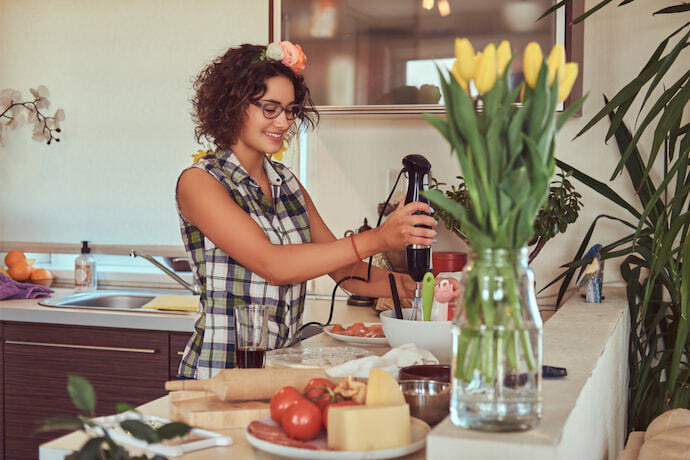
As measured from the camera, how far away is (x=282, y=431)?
3.63 feet

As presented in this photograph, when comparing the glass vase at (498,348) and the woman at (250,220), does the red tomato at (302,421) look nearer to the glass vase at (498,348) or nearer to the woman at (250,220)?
the glass vase at (498,348)

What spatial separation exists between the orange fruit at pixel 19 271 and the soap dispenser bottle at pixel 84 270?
0.20 meters

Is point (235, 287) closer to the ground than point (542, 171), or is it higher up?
closer to the ground

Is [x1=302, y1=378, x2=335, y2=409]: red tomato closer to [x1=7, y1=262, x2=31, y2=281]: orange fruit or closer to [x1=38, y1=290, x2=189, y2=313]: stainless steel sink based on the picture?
[x1=38, y1=290, x2=189, y2=313]: stainless steel sink

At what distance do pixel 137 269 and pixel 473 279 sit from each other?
2.72 m

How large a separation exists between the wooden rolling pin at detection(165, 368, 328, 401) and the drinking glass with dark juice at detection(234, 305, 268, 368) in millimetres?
233

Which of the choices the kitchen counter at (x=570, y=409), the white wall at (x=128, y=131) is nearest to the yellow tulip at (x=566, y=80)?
the kitchen counter at (x=570, y=409)

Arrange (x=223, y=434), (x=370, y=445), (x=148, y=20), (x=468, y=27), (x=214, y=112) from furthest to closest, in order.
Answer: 1. (x=148, y=20)
2. (x=468, y=27)
3. (x=214, y=112)
4. (x=223, y=434)
5. (x=370, y=445)

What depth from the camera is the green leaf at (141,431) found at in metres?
0.77

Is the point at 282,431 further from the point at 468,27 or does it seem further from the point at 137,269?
the point at 137,269

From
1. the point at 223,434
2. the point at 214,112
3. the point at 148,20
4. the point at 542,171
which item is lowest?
the point at 223,434

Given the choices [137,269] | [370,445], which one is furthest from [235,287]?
[137,269]

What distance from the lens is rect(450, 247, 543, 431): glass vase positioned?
2.93 feet

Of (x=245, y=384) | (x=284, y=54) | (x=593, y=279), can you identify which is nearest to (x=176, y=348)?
(x=284, y=54)
